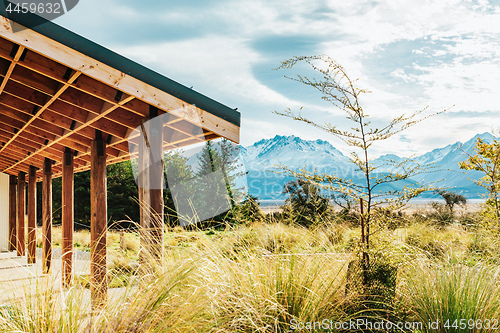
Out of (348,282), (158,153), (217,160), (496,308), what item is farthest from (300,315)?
(217,160)

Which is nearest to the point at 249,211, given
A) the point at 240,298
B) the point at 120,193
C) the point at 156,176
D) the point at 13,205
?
the point at 156,176

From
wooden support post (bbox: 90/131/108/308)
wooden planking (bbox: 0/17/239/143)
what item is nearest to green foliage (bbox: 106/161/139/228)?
wooden support post (bbox: 90/131/108/308)

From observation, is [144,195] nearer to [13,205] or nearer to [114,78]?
[114,78]

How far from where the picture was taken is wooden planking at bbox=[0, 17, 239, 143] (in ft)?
9.00

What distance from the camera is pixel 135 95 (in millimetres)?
3176

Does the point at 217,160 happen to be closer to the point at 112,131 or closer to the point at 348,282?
the point at 112,131

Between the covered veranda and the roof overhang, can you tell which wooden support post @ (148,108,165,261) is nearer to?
the covered veranda

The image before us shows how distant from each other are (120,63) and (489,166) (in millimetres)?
5451

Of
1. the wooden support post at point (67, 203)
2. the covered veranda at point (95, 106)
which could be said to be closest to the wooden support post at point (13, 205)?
the covered veranda at point (95, 106)

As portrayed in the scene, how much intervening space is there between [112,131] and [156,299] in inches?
125

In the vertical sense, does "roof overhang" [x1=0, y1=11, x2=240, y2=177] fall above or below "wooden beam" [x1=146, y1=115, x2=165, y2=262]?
above

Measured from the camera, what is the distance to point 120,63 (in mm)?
3123

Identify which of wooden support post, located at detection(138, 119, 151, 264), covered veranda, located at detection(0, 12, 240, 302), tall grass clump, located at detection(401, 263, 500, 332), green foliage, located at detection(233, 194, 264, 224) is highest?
covered veranda, located at detection(0, 12, 240, 302)

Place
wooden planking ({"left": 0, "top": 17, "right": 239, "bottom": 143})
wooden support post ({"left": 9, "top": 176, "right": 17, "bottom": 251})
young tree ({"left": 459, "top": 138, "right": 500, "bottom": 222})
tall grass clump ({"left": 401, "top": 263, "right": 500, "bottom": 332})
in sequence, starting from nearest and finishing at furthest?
1. tall grass clump ({"left": 401, "top": 263, "right": 500, "bottom": 332})
2. wooden planking ({"left": 0, "top": 17, "right": 239, "bottom": 143})
3. young tree ({"left": 459, "top": 138, "right": 500, "bottom": 222})
4. wooden support post ({"left": 9, "top": 176, "right": 17, "bottom": 251})
